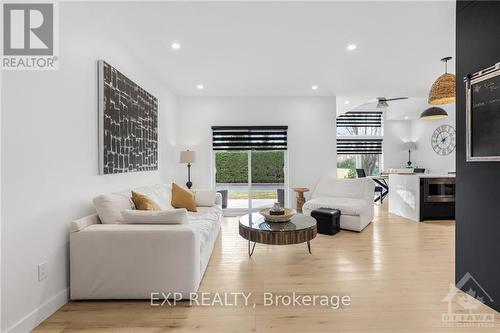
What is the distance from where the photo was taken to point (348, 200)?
4.67 m

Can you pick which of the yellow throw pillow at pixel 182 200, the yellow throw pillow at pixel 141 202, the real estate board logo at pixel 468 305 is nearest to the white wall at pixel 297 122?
the yellow throw pillow at pixel 182 200

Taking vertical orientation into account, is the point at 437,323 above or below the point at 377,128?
below

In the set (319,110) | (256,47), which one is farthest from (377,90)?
(256,47)

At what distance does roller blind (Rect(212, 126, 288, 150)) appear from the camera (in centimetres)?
570

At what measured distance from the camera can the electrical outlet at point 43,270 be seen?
1.90 metres

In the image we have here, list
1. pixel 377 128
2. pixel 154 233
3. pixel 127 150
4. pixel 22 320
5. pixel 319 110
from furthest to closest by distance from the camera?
1. pixel 377 128
2. pixel 319 110
3. pixel 127 150
4. pixel 154 233
5. pixel 22 320

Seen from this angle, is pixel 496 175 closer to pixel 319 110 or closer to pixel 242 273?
pixel 242 273

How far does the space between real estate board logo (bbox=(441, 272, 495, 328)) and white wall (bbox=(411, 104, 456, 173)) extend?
6201mm

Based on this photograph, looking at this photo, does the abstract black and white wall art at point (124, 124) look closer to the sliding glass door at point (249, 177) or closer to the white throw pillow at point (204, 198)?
the white throw pillow at point (204, 198)

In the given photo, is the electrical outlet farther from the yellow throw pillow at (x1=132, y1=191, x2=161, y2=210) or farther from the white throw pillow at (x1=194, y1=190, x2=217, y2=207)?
the white throw pillow at (x1=194, y1=190, x2=217, y2=207)

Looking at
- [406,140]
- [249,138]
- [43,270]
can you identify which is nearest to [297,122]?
[249,138]

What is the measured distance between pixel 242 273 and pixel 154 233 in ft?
3.71

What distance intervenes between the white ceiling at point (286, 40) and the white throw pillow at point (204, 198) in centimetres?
208

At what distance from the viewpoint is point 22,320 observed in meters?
1.77
